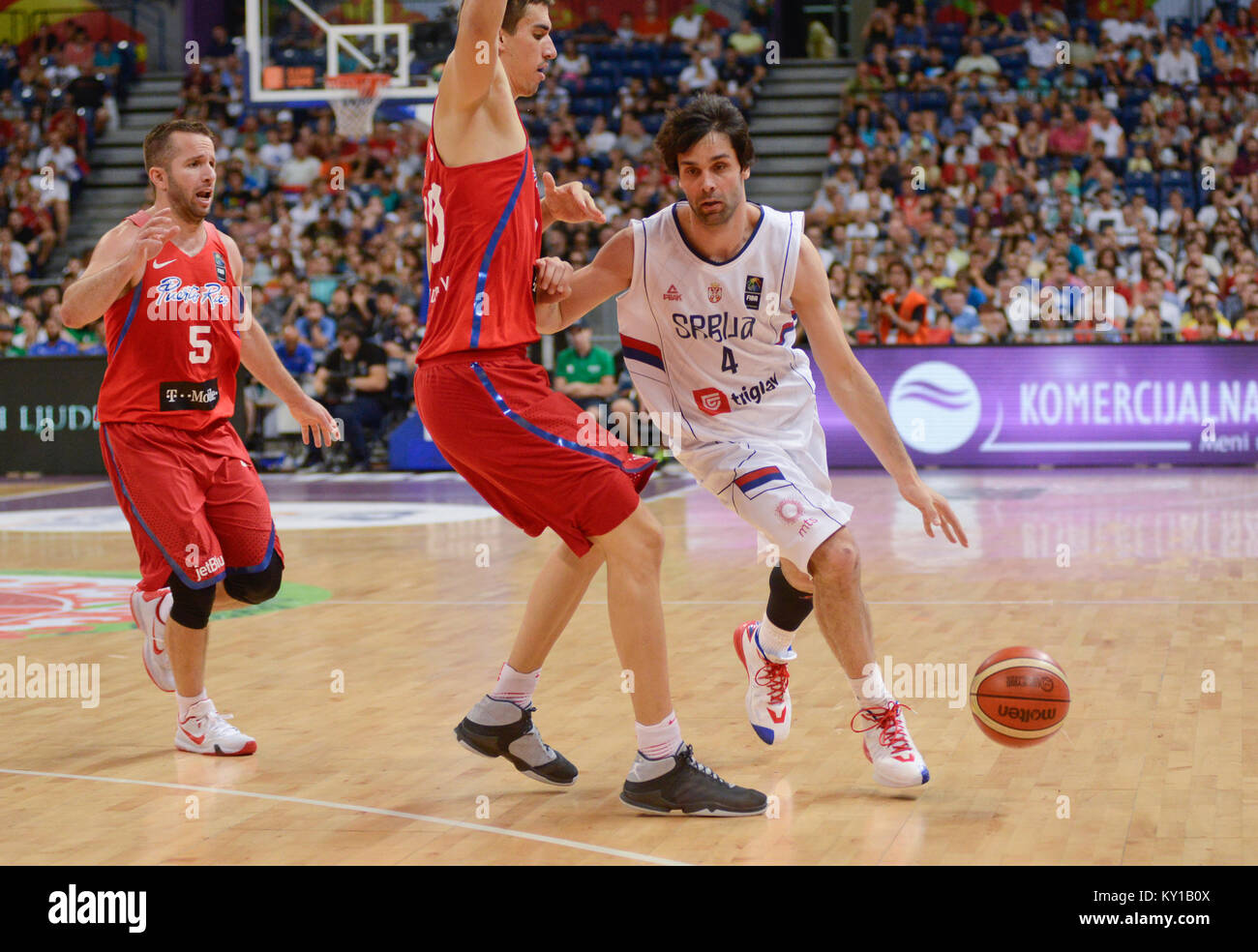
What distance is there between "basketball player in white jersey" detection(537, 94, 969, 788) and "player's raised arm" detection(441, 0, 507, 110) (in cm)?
67

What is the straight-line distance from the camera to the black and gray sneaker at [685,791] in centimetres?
413

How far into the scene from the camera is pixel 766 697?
195 inches

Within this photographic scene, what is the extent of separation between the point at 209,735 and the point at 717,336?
2067 millimetres

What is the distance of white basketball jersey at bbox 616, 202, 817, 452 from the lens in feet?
15.1

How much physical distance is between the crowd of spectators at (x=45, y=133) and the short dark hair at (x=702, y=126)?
14590 mm

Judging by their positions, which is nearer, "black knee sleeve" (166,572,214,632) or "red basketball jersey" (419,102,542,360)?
"red basketball jersey" (419,102,542,360)

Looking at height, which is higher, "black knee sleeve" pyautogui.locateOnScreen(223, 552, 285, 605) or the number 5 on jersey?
the number 5 on jersey

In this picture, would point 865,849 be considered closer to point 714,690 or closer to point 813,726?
point 813,726

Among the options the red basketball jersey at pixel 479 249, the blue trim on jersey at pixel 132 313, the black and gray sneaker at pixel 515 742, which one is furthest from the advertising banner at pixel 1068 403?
the red basketball jersey at pixel 479 249

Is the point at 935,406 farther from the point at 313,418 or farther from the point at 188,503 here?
the point at 188,503

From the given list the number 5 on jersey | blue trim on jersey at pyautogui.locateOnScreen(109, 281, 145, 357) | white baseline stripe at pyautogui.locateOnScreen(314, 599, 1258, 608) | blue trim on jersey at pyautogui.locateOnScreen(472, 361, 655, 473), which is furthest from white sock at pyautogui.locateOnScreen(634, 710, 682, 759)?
white baseline stripe at pyautogui.locateOnScreen(314, 599, 1258, 608)

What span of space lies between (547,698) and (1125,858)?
254 cm

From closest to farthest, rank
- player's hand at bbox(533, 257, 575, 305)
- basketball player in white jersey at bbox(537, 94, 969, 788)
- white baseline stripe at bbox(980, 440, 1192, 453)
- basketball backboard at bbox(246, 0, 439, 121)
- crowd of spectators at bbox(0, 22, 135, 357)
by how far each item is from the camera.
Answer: player's hand at bbox(533, 257, 575, 305)
basketball player in white jersey at bbox(537, 94, 969, 788)
white baseline stripe at bbox(980, 440, 1192, 453)
basketball backboard at bbox(246, 0, 439, 121)
crowd of spectators at bbox(0, 22, 135, 357)

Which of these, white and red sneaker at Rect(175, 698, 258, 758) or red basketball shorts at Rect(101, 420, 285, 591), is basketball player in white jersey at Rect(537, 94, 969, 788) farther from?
white and red sneaker at Rect(175, 698, 258, 758)
